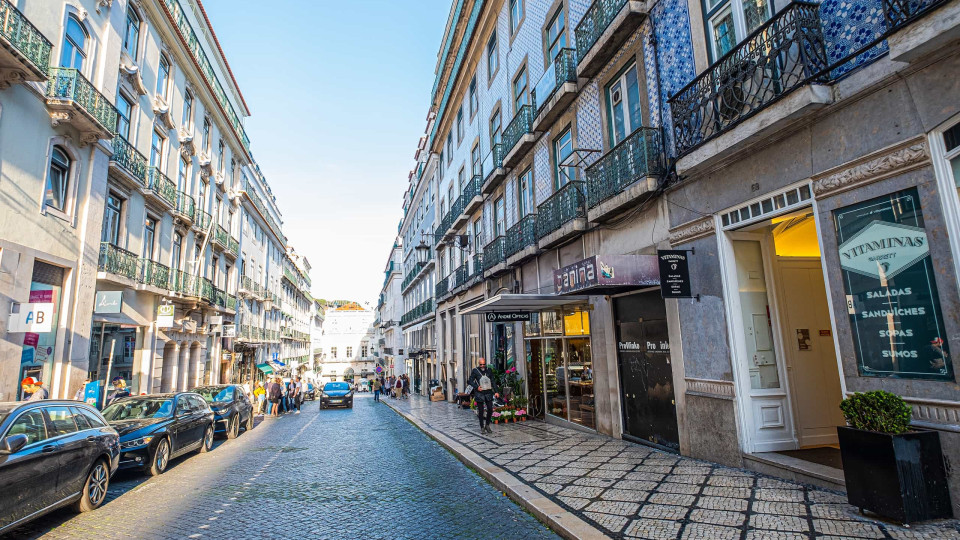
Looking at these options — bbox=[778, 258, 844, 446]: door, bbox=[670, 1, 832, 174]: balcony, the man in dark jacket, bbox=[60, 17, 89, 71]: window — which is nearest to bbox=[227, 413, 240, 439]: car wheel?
the man in dark jacket

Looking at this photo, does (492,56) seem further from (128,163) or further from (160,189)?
(160,189)

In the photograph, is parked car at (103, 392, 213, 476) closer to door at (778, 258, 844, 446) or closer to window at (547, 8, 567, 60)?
door at (778, 258, 844, 446)

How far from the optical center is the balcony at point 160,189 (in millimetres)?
16766

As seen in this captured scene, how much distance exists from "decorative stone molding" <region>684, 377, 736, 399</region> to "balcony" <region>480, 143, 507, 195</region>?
35.5 ft

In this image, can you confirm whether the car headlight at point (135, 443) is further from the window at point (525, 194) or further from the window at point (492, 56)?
the window at point (492, 56)

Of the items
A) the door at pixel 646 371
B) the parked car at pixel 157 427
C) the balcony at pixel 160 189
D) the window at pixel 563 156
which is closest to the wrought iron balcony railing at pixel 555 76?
the window at pixel 563 156

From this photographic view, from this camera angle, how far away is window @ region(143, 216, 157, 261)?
17020 millimetres

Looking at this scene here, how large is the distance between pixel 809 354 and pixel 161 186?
20.0 metres

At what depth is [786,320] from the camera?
7.67 m

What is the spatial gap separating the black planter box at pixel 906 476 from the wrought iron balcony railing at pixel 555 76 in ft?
31.8

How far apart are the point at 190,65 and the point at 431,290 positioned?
1863 centimetres

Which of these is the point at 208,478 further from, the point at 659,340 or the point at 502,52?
the point at 502,52

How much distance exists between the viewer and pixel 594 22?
10812 millimetres

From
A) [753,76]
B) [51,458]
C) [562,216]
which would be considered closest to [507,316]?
[562,216]
